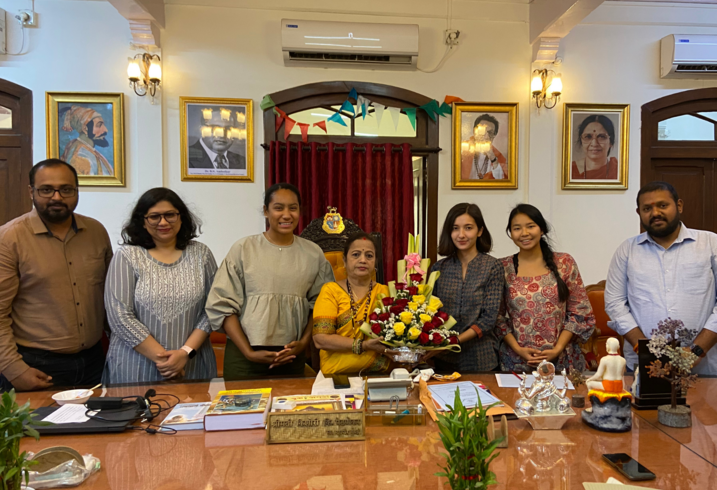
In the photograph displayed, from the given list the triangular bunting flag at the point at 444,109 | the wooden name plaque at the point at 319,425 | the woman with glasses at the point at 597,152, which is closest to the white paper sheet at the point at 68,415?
the wooden name plaque at the point at 319,425

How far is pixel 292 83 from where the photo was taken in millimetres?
4355

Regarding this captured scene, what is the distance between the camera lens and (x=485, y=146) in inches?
178

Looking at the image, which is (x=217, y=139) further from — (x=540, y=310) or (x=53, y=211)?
(x=540, y=310)

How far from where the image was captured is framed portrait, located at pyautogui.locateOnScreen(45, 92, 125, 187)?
4141 millimetres

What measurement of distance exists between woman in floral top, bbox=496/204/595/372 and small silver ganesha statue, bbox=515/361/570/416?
75 cm

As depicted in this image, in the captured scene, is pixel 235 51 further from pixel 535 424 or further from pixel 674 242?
pixel 535 424

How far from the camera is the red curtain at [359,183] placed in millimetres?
4344

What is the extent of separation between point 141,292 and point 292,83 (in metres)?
2.76

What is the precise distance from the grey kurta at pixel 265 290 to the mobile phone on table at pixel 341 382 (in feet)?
1.46

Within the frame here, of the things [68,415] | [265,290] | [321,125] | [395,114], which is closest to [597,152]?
[395,114]

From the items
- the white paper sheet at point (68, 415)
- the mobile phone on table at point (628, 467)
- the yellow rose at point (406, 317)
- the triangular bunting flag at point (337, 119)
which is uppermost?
the triangular bunting flag at point (337, 119)

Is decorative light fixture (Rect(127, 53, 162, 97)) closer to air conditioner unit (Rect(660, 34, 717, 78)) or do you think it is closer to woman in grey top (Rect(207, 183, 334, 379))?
woman in grey top (Rect(207, 183, 334, 379))

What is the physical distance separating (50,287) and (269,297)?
102 centimetres

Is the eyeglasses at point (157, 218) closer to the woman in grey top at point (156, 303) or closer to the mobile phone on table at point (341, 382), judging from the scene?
the woman in grey top at point (156, 303)
